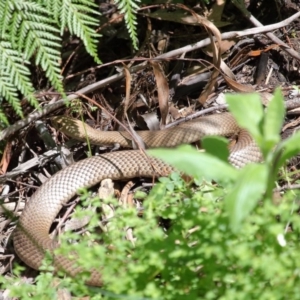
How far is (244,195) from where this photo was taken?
1.80m

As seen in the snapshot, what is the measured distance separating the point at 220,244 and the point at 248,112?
0.43 metres

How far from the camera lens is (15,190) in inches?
193

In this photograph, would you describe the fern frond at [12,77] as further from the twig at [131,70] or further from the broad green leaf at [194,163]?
the broad green leaf at [194,163]

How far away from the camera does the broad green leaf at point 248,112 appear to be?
1.97 meters

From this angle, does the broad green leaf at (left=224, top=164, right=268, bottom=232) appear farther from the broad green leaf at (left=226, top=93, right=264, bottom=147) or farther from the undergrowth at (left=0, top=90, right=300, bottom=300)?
A: the broad green leaf at (left=226, top=93, right=264, bottom=147)

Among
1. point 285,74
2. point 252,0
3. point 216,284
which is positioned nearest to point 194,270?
point 216,284

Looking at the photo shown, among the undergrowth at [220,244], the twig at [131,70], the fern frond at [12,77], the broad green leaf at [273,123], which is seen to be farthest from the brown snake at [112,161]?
the broad green leaf at [273,123]

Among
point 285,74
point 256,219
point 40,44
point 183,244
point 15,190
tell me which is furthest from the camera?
point 285,74

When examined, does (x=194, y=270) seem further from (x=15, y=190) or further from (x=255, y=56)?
(x=255, y=56)

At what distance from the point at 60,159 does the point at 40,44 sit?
145 cm

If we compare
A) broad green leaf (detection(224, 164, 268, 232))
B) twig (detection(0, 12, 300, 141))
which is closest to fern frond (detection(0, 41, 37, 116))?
twig (detection(0, 12, 300, 141))

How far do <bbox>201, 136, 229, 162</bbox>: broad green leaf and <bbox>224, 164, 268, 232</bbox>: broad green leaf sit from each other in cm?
25

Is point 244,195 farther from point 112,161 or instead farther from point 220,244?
point 112,161

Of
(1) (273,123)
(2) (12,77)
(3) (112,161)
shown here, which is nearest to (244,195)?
A: (1) (273,123)
